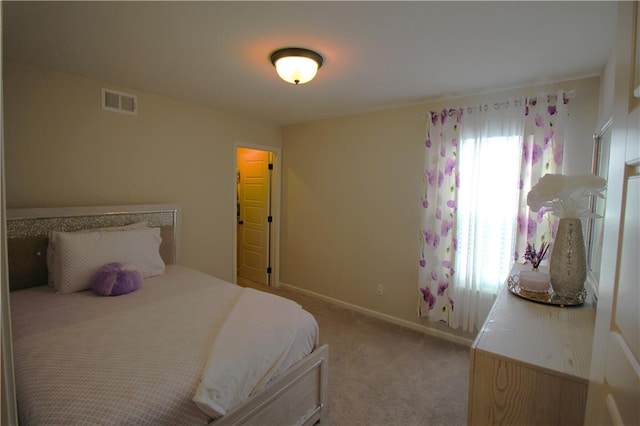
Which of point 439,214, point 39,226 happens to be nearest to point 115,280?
point 39,226

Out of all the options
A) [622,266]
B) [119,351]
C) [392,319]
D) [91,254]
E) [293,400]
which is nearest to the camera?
[622,266]

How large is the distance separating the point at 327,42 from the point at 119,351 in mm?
2011

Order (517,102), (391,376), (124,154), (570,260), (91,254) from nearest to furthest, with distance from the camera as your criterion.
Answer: (570,260) < (91,254) < (391,376) < (517,102) < (124,154)

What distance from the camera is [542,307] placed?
60.4 inches

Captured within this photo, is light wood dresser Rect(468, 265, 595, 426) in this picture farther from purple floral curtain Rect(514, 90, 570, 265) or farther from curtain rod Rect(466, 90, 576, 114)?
curtain rod Rect(466, 90, 576, 114)

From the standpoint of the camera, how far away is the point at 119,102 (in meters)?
2.82

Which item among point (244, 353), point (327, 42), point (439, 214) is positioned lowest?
point (244, 353)

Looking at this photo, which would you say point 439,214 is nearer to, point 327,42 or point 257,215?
point 327,42

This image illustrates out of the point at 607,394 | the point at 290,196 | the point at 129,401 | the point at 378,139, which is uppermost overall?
the point at 378,139

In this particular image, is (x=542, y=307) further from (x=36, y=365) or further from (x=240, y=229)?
(x=240, y=229)

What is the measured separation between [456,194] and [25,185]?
3514 millimetres

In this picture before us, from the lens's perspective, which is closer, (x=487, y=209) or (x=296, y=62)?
(x=296, y=62)

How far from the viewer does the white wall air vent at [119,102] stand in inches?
108

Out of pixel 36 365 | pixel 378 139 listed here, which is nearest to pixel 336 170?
pixel 378 139
